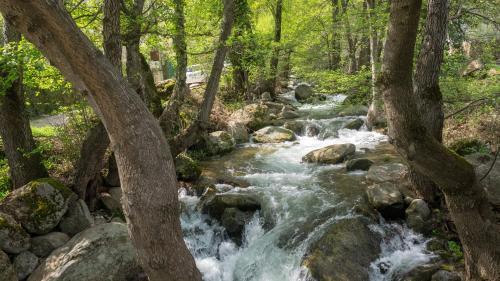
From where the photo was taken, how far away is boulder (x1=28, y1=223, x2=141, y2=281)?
16.3 feet

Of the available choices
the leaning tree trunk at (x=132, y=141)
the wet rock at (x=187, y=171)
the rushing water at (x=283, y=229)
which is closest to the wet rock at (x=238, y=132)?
the rushing water at (x=283, y=229)

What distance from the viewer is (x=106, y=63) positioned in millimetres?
2900

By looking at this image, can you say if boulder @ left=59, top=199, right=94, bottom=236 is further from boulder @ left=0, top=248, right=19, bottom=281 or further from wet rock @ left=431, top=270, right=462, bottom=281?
wet rock @ left=431, top=270, right=462, bottom=281

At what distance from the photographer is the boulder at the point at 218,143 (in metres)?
11.2

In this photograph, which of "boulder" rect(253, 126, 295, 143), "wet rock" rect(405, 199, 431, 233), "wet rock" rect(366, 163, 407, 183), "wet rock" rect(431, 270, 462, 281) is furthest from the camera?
"boulder" rect(253, 126, 295, 143)

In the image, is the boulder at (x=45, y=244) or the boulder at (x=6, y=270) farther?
the boulder at (x=45, y=244)

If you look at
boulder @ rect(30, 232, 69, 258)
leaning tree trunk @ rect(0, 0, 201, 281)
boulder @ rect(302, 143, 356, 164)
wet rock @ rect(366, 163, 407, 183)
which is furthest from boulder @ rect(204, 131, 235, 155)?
leaning tree trunk @ rect(0, 0, 201, 281)

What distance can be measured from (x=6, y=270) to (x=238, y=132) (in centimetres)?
848

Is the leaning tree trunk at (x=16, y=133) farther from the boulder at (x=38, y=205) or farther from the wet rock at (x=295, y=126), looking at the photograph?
the wet rock at (x=295, y=126)

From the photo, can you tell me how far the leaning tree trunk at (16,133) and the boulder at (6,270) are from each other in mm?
1964

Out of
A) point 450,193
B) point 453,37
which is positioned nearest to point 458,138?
point 453,37

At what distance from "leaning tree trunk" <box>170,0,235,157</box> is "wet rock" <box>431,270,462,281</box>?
5.67 meters

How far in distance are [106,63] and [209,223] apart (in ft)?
16.2

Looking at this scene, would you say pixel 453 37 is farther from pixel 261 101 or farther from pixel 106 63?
pixel 261 101
